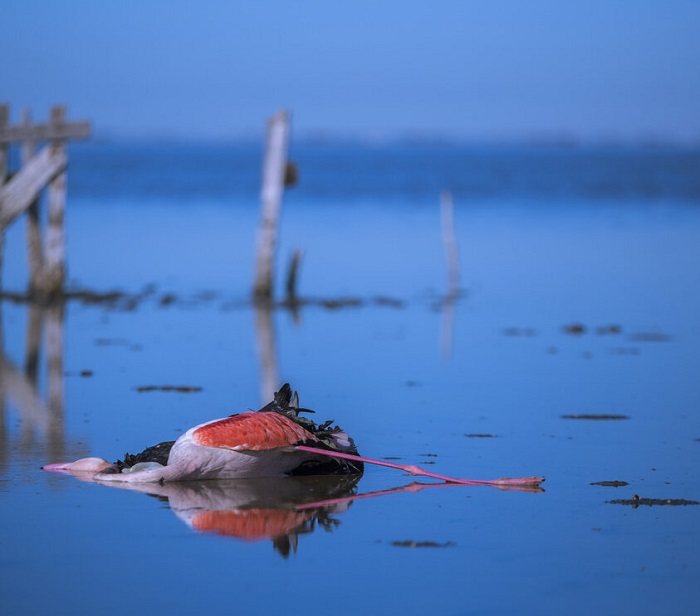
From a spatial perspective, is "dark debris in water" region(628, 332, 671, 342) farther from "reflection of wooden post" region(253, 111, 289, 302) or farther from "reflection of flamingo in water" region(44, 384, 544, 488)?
"reflection of flamingo in water" region(44, 384, 544, 488)

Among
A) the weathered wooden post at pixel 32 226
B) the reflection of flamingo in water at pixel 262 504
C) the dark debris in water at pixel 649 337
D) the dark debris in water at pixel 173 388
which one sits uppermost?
the weathered wooden post at pixel 32 226

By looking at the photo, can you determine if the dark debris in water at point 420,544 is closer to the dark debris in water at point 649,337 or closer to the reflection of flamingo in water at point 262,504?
the reflection of flamingo in water at point 262,504

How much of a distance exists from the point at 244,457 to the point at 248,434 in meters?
0.16

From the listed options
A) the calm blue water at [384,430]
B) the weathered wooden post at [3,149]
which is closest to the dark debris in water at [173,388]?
the calm blue water at [384,430]

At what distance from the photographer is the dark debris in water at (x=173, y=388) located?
12.4 m

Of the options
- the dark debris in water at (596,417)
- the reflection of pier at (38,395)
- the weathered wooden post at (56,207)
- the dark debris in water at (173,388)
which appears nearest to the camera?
the reflection of pier at (38,395)

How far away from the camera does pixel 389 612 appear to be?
20.5 feet

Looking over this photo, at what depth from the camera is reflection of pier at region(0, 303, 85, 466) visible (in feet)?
32.1

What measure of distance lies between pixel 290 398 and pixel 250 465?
2.37 feet

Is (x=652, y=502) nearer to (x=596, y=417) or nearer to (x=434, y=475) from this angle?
(x=434, y=475)

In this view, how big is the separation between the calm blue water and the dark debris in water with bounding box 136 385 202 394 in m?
0.13

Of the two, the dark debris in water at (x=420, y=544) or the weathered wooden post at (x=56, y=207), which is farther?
the weathered wooden post at (x=56, y=207)

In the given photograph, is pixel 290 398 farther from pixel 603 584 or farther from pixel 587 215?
pixel 587 215

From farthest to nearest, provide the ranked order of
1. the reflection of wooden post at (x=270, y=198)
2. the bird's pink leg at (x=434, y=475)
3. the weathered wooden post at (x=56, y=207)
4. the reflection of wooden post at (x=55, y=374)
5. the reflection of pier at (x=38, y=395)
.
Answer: the reflection of wooden post at (x=270, y=198) → the weathered wooden post at (x=56, y=207) → the reflection of wooden post at (x=55, y=374) → the reflection of pier at (x=38, y=395) → the bird's pink leg at (x=434, y=475)
